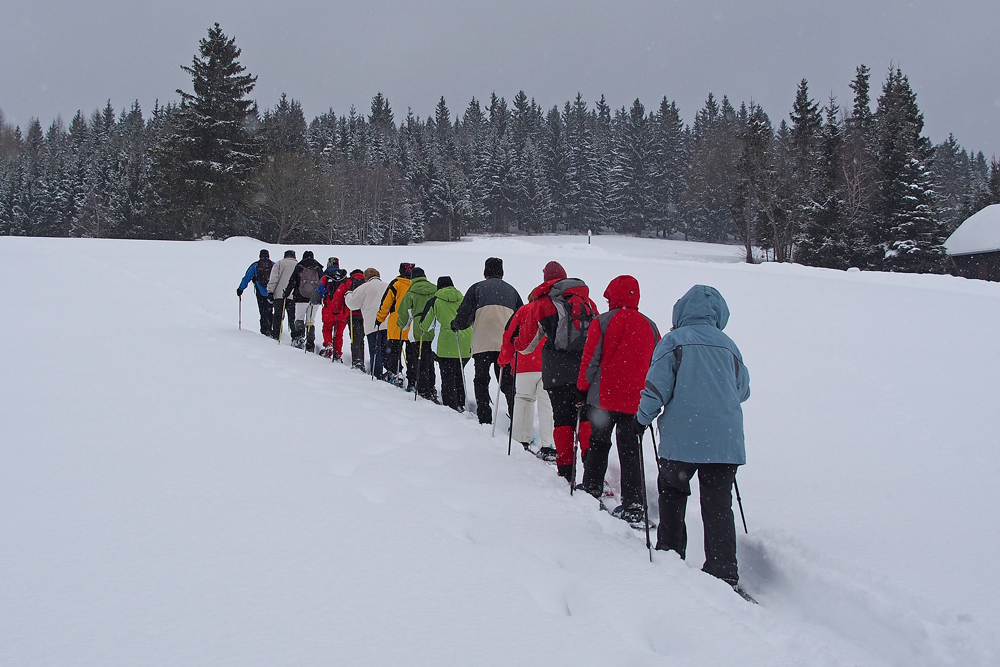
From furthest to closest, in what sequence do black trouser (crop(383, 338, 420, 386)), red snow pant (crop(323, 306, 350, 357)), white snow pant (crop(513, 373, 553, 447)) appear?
red snow pant (crop(323, 306, 350, 357)) → black trouser (crop(383, 338, 420, 386)) → white snow pant (crop(513, 373, 553, 447))

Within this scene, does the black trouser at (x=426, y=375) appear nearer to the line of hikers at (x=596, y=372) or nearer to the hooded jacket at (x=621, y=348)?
the line of hikers at (x=596, y=372)

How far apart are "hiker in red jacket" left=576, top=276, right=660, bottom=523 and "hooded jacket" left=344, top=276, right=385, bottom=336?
17.3ft

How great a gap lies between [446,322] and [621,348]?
11.2ft

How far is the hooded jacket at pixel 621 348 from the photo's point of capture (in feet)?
15.1

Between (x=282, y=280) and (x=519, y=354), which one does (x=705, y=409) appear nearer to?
(x=519, y=354)

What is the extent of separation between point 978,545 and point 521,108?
111344mm

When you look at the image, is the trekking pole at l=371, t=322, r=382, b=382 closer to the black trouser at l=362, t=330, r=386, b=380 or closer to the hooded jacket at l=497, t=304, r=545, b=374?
the black trouser at l=362, t=330, r=386, b=380

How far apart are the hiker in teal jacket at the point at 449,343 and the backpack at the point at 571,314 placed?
240 cm

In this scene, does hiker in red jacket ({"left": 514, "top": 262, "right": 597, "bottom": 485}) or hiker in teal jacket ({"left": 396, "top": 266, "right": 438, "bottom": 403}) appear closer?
hiker in red jacket ({"left": 514, "top": 262, "right": 597, "bottom": 485})

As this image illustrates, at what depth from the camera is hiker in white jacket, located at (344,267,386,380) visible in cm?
933

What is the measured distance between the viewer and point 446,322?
7.67 meters

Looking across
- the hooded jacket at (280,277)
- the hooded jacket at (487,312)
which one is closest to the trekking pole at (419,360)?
the hooded jacket at (487,312)

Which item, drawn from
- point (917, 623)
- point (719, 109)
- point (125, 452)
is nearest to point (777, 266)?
point (917, 623)

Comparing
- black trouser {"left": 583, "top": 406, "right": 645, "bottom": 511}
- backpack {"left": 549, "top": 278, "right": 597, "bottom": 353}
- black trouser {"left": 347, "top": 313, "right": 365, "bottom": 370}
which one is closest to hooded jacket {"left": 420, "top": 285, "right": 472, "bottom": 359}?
backpack {"left": 549, "top": 278, "right": 597, "bottom": 353}
